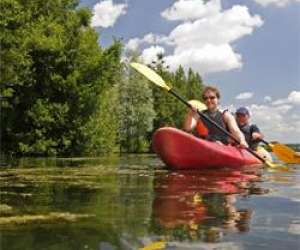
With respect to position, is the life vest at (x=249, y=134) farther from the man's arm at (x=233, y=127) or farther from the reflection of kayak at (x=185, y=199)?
the reflection of kayak at (x=185, y=199)

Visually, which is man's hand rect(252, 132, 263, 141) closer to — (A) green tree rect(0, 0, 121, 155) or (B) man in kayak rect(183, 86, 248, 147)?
(B) man in kayak rect(183, 86, 248, 147)

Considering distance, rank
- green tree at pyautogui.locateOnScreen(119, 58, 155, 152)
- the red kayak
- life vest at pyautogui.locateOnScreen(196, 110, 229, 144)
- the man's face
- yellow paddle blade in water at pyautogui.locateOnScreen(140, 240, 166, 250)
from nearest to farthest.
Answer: yellow paddle blade in water at pyautogui.locateOnScreen(140, 240, 166, 250) → the red kayak → life vest at pyautogui.locateOnScreen(196, 110, 229, 144) → the man's face → green tree at pyautogui.locateOnScreen(119, 58, 155, 152)

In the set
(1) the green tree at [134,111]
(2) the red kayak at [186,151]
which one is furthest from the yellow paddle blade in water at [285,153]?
(1) the green tree at [134,111]

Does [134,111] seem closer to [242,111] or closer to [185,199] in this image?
[242,111]

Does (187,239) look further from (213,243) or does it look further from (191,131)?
(191,131)

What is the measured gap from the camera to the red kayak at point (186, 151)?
1213 centimetres

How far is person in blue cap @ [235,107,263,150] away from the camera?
15066 mm

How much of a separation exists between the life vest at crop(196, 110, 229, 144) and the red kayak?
64 cm

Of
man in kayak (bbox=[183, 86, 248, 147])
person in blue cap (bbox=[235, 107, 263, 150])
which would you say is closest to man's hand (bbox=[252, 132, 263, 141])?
person in blue cap (bbox=[235, 107, 263, 150])

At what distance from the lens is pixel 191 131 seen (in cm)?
1373

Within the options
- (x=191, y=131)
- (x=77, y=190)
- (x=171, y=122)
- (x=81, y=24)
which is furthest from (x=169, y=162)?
(x=171, y=122)

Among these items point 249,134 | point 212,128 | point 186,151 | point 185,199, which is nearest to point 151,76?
point 212,128

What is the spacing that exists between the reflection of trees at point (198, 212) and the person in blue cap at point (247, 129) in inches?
284

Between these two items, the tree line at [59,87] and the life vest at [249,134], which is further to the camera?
the tree line at [59,87]
